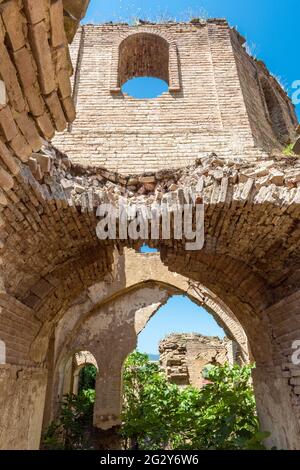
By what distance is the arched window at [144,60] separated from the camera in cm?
621

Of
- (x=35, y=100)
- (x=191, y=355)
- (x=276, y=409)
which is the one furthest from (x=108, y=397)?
(x=35, y=100)

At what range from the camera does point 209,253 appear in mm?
4266

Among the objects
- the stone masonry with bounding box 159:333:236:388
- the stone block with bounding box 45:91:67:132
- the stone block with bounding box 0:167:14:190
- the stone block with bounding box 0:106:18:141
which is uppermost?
the stone masonry with bounding box 159:333:236:388

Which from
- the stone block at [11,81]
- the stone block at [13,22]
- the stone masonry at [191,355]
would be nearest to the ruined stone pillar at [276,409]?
the stone block at [11,81]

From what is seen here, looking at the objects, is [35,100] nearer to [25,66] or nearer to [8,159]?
[25,66]

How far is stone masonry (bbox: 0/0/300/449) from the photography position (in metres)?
1.97

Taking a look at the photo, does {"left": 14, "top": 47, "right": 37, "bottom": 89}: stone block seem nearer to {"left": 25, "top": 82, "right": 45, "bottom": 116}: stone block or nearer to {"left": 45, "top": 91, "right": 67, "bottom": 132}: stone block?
{"left": 25, "top": 82, "right": 45, "bottom": 116}: stone block

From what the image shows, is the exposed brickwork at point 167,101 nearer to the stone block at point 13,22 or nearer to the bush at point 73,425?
the stone block at point 13,22

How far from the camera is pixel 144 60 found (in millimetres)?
7375

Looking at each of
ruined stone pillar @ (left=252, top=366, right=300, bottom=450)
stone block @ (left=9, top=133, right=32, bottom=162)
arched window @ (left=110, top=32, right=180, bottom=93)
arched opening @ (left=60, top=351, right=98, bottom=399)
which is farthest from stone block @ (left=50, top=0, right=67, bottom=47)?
arched opening @ (left=60, top=351, right=98, bottom=399)

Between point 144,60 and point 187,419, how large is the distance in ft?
24.5

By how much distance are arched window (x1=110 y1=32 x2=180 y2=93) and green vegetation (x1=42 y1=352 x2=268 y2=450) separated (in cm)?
529

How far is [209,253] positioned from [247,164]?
1257mm

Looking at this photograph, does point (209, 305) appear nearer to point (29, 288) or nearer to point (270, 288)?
point (270, 288)
